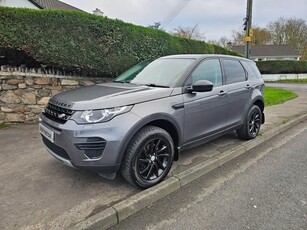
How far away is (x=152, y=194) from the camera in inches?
113

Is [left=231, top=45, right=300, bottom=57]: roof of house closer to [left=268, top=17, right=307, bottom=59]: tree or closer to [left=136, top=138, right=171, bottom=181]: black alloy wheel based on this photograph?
Result: [left=268, top=17, right=307, bottom=59]: tree

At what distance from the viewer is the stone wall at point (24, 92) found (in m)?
5.72

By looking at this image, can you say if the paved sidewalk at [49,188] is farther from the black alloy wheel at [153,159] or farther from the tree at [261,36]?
the tree at [261,36]

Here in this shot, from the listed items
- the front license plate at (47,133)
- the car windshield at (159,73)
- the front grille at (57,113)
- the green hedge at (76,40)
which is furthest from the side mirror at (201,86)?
the green hedge at (76,40)

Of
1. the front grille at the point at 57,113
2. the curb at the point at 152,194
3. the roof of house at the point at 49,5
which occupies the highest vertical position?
the roof of house at the point at 49,5

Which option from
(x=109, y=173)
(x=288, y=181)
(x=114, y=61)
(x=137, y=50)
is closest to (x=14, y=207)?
(x=109, y=173)

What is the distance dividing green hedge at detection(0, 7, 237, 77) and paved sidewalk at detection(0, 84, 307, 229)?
229 cm

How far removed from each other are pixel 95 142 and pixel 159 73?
5.41ft

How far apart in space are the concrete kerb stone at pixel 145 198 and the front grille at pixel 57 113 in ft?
3.70

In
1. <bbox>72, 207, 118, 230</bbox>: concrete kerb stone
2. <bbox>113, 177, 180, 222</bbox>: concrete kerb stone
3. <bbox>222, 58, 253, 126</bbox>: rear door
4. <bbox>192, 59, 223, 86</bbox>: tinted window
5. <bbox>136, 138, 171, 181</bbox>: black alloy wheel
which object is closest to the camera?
<bbox>72, 207, 118, 230</bbox>: concrete kerb stone

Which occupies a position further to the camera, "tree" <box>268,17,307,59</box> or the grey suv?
"tree" <box>268,17,307,59</box>

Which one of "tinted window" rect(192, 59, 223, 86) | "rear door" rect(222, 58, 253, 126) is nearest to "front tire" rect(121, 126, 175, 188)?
"tinted window" rect(192, 59, 223, 86)

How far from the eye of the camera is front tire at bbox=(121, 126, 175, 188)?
2834 mm

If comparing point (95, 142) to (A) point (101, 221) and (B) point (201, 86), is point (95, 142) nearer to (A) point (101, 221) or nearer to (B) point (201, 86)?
(A) point (101, 221)
